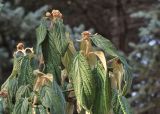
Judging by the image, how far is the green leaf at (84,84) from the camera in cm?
137

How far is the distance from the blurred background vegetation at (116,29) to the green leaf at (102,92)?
306cm

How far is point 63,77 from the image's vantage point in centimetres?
158

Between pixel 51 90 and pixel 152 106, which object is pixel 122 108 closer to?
pixel 51 90

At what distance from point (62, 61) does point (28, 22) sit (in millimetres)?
4273

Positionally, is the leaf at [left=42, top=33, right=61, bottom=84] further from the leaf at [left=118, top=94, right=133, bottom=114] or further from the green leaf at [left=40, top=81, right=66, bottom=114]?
the leaf at [left=118, top=94, right=133, bottom=114]

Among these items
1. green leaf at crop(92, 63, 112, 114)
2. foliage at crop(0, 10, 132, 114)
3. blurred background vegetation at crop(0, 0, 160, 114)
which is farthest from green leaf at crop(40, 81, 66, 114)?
blurred background vegetation at crop(0, 0, 160, 114)

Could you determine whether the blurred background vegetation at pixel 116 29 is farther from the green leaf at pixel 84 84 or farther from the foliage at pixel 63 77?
the green leaf at pixel 84 84

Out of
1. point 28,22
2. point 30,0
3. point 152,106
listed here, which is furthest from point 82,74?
point 30,0

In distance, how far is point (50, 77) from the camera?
1378 mm

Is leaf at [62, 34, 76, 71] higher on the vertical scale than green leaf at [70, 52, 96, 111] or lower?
higher

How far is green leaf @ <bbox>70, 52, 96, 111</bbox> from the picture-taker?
1.37m

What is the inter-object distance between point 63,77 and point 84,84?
0.22m

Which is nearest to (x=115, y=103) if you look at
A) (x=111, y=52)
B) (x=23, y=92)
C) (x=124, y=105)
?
(x=124, y=105)

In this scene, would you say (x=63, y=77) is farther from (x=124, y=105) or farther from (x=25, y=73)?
(x=124, y=105)
